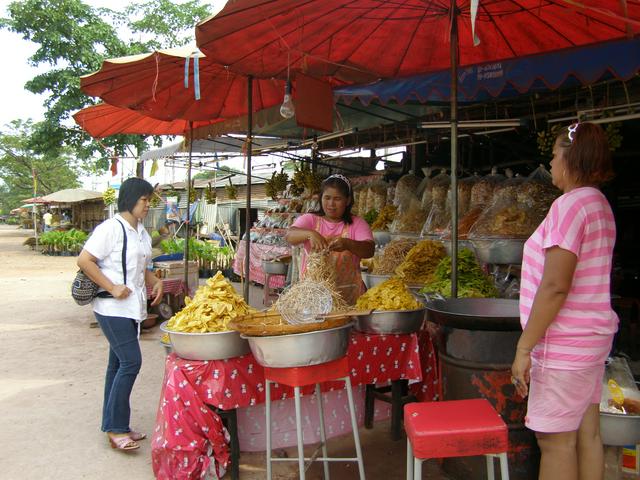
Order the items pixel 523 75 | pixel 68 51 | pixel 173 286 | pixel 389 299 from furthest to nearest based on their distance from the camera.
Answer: pixel 68 51 < pixel 173 286 < pixel 523 75 < pixel 389 299

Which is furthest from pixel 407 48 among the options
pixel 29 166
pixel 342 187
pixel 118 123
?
pixel 29 166

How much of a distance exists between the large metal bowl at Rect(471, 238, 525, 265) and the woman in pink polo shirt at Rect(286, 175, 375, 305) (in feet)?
4.77

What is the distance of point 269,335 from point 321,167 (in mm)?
7087

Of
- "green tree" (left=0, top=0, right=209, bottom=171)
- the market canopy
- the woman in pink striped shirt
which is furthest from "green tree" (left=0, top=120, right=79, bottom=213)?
the woman in pink striped shirt

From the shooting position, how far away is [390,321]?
9.64 feet

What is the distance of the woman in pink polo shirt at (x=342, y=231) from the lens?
3393 mm

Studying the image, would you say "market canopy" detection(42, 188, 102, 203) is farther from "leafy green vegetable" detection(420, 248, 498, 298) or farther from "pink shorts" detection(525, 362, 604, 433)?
"pink shorts" detection(525, 362, 604, 433)

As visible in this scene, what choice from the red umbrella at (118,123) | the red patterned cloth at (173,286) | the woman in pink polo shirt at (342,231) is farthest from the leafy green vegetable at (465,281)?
the red patterned cloth at (173,286)

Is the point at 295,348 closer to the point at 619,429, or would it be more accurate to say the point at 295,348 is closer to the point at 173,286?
the point at 619,429

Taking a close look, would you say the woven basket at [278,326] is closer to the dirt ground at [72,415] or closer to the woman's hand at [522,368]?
the woman's hand at [522,368]

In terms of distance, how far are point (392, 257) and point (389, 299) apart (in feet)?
7.32

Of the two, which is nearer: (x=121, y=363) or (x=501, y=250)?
(x=121, y=363)

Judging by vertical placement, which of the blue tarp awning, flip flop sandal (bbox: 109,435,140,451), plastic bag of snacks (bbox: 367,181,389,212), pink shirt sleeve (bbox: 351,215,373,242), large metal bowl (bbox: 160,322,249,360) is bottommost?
flip flop sandal (bbox: 109,435,140,451)

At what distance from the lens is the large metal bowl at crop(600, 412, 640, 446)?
2.35 m
